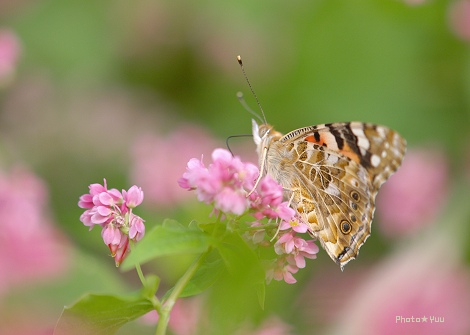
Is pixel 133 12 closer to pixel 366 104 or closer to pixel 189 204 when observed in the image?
pixel 366 104

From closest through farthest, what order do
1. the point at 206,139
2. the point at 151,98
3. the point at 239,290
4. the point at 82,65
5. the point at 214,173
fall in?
the point at 239,290
the point at 214,173
the point at 206,139
the point at 82,65
the point at 151,98

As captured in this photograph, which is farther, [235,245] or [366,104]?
[366,104]

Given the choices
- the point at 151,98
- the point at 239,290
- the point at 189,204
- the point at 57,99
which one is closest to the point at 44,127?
the point at 57,99

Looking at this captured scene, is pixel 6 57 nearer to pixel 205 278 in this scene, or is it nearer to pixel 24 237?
pixel 24 237

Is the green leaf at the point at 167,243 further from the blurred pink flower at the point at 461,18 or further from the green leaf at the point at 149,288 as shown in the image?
the blurred pink flower at the point at 461,18

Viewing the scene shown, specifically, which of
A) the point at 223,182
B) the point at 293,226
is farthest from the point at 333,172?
the point at 223,182

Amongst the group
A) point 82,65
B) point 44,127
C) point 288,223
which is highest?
point 288,223
